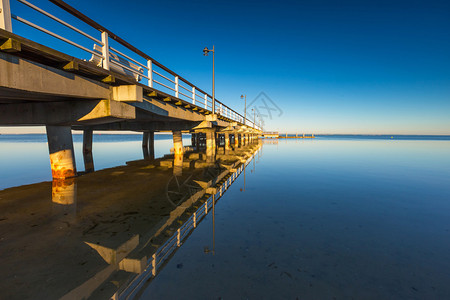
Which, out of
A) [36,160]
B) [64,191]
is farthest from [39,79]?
[36,160]

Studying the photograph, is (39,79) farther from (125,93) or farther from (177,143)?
(177,143)

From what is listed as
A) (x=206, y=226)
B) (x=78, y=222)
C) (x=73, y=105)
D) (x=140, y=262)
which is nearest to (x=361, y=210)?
(x=206, y=226)

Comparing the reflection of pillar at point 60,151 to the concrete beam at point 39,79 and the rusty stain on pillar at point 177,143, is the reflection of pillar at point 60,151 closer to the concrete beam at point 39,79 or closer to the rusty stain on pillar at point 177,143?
the concrete beam at point 39,79

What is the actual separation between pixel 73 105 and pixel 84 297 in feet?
26.0

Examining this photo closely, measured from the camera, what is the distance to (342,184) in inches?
381

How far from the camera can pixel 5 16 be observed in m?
4.20

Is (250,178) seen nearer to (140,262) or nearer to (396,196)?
(396,196)

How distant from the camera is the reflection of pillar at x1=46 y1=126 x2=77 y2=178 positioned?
945 cm

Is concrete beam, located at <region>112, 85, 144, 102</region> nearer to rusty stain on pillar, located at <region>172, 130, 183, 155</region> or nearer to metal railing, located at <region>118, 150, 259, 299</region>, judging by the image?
metal railing, located at <region>118, 150, 259, 299</region>

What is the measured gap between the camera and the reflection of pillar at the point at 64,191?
689cm

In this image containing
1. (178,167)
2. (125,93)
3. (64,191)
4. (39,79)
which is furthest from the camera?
(178,167)

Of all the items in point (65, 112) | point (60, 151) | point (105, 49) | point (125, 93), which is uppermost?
point (105, 49)

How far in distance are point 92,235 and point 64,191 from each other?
501 cm

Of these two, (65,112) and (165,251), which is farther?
(65,112)
